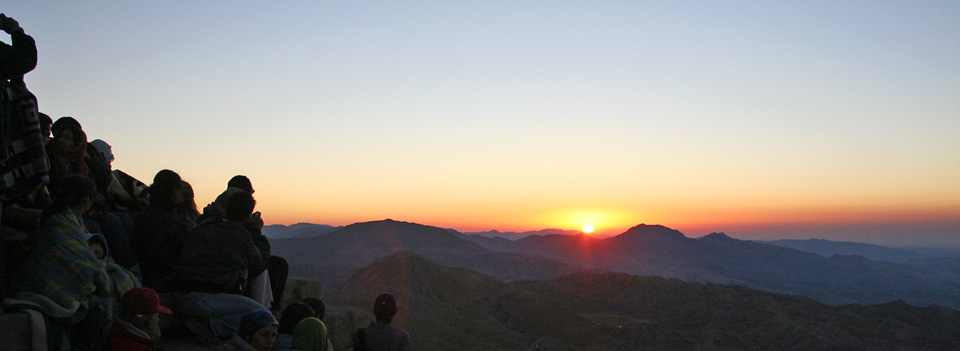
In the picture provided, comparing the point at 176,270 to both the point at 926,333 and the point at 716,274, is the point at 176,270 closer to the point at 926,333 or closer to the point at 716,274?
the point at 926,333

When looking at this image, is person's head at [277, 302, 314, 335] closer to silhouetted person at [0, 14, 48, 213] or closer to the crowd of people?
the crowd of people

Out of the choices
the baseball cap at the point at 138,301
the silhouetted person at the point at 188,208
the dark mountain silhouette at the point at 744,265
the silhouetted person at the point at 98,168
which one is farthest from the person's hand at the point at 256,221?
the dark mountain silhouette at the point at 744,265

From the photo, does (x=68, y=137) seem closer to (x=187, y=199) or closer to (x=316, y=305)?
(x=187, y=199)

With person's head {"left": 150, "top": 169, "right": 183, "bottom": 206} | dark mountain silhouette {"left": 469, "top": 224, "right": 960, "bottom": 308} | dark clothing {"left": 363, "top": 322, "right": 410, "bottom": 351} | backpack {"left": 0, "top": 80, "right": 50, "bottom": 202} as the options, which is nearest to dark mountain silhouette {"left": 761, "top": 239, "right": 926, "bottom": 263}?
dark mountain silhouette {"left": 469, "top": 224, "right": 960, "bottom": 308}

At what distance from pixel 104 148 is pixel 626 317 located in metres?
27.5

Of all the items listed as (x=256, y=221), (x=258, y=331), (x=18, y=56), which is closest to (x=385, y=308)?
(x=258, y=331)

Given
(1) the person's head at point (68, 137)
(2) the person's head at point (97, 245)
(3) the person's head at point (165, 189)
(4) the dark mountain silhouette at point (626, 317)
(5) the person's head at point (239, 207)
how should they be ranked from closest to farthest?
(2) the person's head at point (97, 245) → (1) the person's head at point (68, 137) → (5) the person's head at point (239, 207) → (3) the person's head at point (165, 189) → (4) the dark mountain silhouette at point (626, 317)

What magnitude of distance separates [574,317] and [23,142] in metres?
25.1

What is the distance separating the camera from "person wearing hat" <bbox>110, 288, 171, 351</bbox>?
312 cm

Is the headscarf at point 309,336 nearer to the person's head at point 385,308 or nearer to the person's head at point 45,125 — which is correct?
the person's head at point 385,308

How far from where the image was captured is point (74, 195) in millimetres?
3277

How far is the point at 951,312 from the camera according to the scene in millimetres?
30844

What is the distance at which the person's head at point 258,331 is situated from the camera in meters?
3.43

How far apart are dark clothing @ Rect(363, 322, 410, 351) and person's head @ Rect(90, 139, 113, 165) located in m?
2.64
